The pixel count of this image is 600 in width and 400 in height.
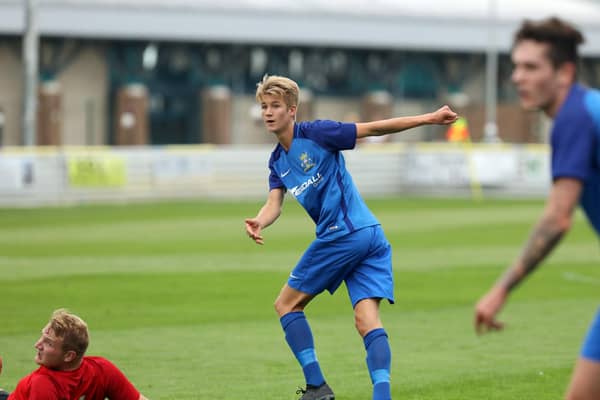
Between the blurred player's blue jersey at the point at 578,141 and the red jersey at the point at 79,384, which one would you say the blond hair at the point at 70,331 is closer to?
the red jersey at the point at 79,384

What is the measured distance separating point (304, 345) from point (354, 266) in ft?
1.93

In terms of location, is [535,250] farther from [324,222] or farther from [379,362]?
[324,222]

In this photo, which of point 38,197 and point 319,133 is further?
point 38,197

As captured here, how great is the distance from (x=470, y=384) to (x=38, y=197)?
68.5 ft

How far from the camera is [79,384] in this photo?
641 centimetres

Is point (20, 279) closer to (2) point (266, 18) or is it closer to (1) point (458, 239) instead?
(1) point (458, 239)

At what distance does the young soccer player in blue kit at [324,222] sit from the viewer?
754cm

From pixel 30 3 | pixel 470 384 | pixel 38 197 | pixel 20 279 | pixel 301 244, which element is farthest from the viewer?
pixel 30 3

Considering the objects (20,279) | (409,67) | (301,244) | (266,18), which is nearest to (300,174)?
(20,279)

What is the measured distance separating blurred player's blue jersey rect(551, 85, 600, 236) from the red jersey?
2.68m

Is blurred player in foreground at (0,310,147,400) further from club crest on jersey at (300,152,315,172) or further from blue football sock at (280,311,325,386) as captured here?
club crest on jersey at (300,152,315,172)

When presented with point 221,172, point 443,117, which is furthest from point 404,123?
point 221,172

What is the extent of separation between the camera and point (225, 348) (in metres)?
10.6

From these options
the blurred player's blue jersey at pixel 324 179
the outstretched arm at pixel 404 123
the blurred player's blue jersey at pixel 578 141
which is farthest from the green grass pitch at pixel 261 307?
the blurred player's blue jersey at pixel 578 141
